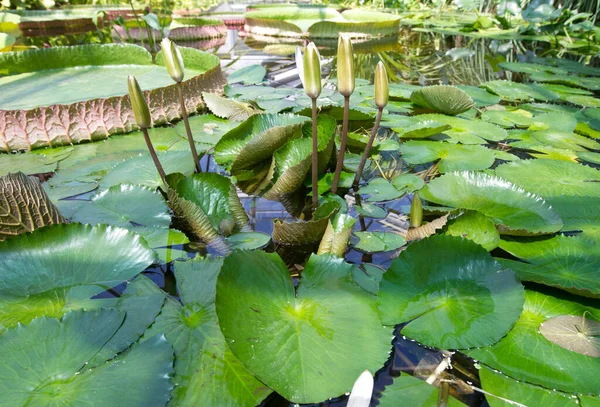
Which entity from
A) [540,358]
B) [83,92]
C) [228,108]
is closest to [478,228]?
[540,358]

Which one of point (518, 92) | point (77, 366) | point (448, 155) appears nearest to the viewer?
point (77, 366)

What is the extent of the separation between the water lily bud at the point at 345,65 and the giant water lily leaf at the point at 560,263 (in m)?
0.59

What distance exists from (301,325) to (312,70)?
0.57 meters

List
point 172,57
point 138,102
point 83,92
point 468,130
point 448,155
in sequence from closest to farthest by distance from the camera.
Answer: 1. point 138,102
2. point 172,57
3. point 448,155
4. point 468,130
5. point 83,92

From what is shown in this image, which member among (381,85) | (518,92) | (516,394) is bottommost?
(516,394)

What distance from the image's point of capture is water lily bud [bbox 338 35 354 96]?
0.94 meters

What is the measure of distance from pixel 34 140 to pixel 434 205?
5.30 ft

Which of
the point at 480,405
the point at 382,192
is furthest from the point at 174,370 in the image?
the point at 382,192

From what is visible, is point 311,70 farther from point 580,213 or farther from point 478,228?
point 580,213

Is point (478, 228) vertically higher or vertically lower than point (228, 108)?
lower

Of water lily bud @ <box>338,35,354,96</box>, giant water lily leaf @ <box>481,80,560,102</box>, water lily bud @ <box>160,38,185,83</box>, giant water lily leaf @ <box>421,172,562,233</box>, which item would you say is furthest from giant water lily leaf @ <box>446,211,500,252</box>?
giant water lily leaf @ <box>481,80,560,102</box>

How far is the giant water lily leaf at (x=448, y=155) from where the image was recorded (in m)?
1.58

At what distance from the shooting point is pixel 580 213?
1.25 metres

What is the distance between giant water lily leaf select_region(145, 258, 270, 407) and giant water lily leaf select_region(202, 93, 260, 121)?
119 cm
